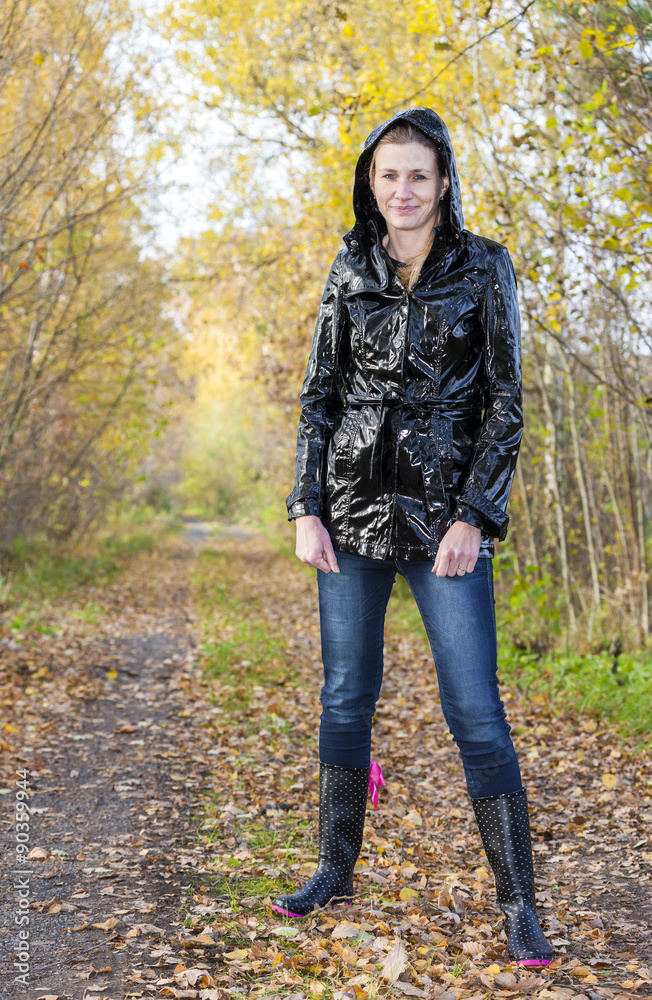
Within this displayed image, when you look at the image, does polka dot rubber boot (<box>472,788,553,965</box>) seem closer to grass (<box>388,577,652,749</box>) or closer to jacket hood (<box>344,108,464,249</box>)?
jacket hood (<box>344,108,464,249</box>)

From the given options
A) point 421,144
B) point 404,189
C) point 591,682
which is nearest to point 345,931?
point 404,189

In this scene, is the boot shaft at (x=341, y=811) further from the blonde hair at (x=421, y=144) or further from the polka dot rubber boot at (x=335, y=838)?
the blonde hair at (x=421, y=144)

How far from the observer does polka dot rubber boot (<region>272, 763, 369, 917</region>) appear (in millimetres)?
2562

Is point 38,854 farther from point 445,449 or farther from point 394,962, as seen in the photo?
point 445,449

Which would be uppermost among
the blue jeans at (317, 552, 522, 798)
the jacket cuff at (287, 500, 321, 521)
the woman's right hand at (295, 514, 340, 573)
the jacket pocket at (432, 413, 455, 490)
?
the jacket pocket at (432, 413, 455, 490)

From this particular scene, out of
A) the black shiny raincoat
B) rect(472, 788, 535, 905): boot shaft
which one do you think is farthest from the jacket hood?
rect(472, 788, 535, 905): boot shaft

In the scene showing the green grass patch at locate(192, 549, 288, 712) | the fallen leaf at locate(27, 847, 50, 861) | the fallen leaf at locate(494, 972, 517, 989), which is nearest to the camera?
the fallen leaf at locate(494, 972, 517, 989)

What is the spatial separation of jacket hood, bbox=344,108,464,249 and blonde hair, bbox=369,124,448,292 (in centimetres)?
1

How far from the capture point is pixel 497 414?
2268 mm

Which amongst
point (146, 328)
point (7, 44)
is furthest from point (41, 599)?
point (7, 44)

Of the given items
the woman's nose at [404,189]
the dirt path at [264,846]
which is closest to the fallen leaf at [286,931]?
the dirt path at [264,846]

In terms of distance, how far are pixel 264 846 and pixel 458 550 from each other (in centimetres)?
171

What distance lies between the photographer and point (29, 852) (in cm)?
305

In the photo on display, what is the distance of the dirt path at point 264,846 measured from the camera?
2.25m
